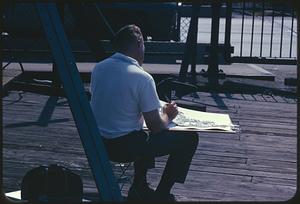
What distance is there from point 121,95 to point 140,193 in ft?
3.34

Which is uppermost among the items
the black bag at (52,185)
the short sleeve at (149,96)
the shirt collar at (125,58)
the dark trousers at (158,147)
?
the shirt collar at (125,58)

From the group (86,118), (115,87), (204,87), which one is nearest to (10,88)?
(204,87)

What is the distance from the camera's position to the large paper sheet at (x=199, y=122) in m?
4.05

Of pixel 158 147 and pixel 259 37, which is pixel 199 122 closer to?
pixel 158 147

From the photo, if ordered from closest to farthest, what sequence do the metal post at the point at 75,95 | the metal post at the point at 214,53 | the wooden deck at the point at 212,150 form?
the metal post at the point at 75,95 → the wooden deck at the point at 212,150 → the metal post at the point at 214,53

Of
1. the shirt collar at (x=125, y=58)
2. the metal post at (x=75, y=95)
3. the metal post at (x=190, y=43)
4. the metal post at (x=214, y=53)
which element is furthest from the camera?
the metal post at (x=214, y=53)

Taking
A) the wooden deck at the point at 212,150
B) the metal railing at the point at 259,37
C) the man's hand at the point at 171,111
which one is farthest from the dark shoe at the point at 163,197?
the metal railing at the point at 259,37

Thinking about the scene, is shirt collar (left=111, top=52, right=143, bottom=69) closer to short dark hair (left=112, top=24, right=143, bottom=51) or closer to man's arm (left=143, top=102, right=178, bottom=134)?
short dark hair (left=112, top=24, right=143, bottom=51)

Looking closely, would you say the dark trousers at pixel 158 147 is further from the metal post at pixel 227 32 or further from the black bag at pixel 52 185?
the metal post at pixel 227 32

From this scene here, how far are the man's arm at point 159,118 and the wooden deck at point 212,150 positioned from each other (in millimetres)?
1084

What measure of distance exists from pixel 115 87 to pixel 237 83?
6.43 m

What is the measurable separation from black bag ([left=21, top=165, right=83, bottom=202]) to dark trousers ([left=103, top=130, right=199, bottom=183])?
12.8 inches

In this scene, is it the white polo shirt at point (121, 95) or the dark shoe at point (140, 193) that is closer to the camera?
the white polo shirt at point (121, 95)

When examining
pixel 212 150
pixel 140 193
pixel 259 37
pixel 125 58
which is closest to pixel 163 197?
pixel 140 193
